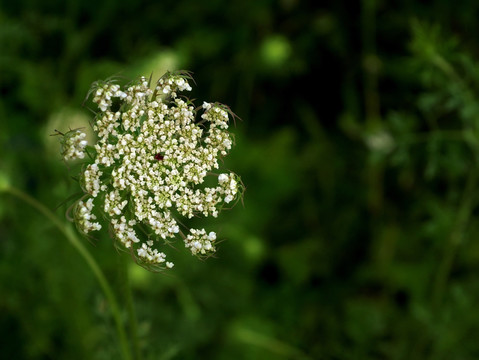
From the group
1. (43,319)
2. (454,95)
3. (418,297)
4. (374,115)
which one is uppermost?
(374,115)

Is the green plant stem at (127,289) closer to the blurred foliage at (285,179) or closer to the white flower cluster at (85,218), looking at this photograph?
the white flower cluster at (85,218)

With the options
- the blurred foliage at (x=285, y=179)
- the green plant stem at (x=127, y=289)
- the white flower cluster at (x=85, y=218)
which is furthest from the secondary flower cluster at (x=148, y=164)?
the blurred foliage at (x=285, y=179)

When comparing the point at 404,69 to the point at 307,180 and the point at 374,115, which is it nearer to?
the point at 374,115

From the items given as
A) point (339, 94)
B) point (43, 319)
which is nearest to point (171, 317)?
point (43, 319)

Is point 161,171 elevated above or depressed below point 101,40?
below

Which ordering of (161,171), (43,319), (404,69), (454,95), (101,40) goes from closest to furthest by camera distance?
(161,171)
(454,95)
(43,319)
(404,69)
(101,40)

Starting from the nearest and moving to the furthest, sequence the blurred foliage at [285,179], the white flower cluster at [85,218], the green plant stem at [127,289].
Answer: the white flower cluster at [85,218] → the green plant stem at [127,289] → the blurred foliage at [285,179]

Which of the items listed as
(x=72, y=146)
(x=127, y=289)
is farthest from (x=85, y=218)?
(x=127, y=289)
